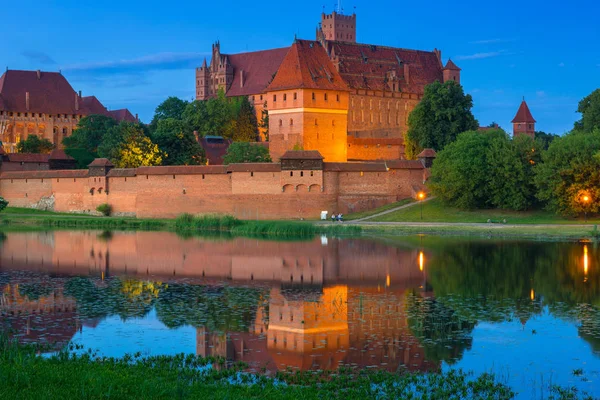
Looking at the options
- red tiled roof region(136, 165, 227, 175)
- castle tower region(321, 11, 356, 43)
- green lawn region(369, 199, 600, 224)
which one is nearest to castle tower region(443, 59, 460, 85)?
castle tower region(321, 11, 356, 43)

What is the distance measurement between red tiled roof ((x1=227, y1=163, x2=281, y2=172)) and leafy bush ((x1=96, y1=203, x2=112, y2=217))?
27.7 ft

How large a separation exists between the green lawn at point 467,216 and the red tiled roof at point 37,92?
51371mm

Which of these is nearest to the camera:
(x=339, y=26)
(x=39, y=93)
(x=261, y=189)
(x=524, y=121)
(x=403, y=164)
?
(x=261, y=189)

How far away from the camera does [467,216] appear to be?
4531 cm

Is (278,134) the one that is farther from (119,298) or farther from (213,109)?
(119,298)

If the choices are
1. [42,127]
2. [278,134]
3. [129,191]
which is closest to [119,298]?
[129,191]

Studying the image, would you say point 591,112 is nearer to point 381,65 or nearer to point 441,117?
point 441,117

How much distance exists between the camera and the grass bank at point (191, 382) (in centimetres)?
1177

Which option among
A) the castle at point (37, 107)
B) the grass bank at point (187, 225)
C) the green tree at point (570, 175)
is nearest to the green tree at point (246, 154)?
the grass bank at point (187, 225)

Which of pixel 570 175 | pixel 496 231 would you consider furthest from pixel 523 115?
pixel 496 231

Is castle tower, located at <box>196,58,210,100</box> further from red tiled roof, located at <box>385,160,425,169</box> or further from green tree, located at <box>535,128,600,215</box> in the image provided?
green tree, located at <box>535,128,600,215</box>

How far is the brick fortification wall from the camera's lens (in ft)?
159

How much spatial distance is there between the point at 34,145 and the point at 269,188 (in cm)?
3793

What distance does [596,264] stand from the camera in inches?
1075
